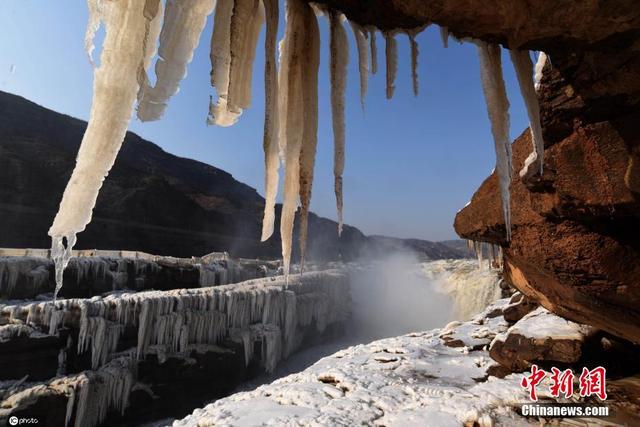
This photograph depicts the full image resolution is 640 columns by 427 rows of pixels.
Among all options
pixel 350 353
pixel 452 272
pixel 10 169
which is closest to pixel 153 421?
pixel 350 353

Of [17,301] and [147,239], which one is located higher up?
[147,239]

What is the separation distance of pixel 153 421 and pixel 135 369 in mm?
2099

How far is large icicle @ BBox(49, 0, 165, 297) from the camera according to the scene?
4.81 ft

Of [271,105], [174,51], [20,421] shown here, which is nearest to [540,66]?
[271,105]

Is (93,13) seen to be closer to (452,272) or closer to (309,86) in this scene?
(309,86)

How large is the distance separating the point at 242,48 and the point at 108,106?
714 mm

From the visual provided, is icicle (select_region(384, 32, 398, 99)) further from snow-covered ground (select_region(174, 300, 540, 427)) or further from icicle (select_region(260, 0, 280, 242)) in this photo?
snow-covered ground (select_region(174, 300, 540, 427))

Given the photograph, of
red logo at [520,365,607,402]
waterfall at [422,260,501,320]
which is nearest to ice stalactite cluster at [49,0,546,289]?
red logo at [520,365,607,402]

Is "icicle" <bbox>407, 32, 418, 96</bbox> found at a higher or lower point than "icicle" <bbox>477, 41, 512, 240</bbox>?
higher

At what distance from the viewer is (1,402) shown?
27.1 ft

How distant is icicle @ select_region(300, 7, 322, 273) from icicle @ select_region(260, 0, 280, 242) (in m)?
0.18

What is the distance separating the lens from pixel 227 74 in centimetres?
171

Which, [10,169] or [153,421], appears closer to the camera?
[153,421]

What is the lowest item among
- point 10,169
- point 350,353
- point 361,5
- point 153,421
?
point 153,421
